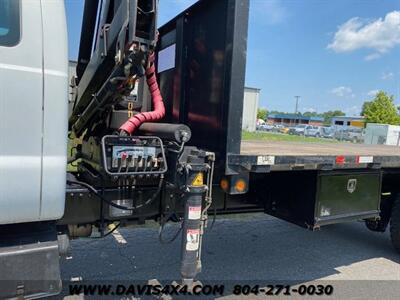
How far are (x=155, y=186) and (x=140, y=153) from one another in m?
0.44

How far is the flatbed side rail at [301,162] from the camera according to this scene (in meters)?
2.75

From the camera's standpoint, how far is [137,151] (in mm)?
2580

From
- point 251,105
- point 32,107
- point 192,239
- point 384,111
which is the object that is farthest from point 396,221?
point 251,105

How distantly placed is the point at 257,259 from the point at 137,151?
2687 mm

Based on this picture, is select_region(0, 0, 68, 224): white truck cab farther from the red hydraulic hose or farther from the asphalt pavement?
the asphalt pavement

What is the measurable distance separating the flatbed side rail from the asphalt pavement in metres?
1.29

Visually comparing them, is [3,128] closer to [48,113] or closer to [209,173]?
[48,113]

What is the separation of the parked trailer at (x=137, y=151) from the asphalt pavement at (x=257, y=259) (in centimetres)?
79

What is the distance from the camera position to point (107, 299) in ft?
11.4

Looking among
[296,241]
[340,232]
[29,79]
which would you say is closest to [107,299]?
[29,79]

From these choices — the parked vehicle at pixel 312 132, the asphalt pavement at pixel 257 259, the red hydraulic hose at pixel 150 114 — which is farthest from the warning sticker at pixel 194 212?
the parked vehicle at pixel 312 132

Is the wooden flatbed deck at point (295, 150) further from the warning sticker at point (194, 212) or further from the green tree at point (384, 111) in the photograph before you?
the green tree at point (384, 111)

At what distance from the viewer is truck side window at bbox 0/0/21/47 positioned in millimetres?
1963

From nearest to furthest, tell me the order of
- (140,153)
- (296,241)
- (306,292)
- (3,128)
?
1. (3,128)
2. (140,153)
3. (306,292)
4. (296,241)
